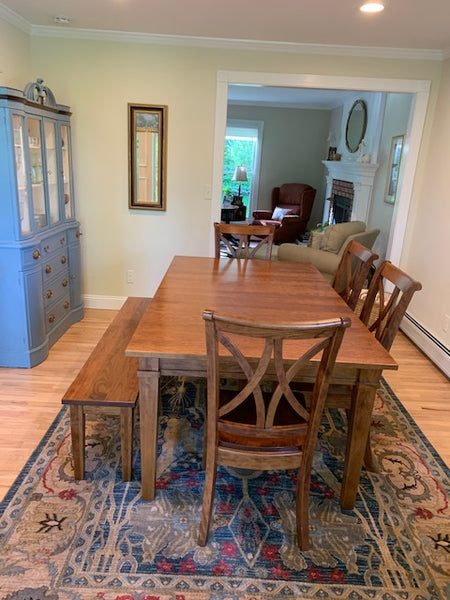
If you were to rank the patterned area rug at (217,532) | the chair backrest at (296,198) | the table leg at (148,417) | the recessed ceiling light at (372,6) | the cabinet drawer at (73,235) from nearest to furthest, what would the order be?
the patterned area rug at (217,532)
the table leg at (148,417)
the recessed ceiling light at (372,6)
the cabinet drawer at (73,235)
the chair backrest at (296,198)

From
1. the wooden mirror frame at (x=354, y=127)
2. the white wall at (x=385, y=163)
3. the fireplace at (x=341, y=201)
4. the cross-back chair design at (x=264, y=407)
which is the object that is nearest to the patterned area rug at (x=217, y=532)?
the cross-back chair design at (x=264, y=407)

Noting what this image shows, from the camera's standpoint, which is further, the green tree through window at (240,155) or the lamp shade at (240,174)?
the green tree through window at (240,155)

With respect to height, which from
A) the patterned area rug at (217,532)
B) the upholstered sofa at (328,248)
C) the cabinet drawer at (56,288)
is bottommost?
the patterned area rug at (217,532)

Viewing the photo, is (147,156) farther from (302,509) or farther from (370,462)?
(302,509)

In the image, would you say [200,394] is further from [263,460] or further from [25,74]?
[25,74]

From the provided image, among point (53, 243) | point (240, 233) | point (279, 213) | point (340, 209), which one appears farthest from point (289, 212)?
point (53, 243)

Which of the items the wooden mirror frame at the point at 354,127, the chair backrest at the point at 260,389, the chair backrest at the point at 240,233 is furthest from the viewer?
the wooden mirror frame at the point at 354,127

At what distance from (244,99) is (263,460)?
7755 mm

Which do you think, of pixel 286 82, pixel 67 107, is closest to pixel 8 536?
pixel 67 107

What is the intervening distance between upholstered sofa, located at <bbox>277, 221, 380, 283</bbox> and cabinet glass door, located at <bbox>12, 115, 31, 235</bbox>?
2.21 m

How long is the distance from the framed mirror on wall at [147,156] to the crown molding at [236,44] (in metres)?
0.52

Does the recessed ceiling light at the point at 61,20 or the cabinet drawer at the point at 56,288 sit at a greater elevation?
the recessed ceiling light at the point at 61,20

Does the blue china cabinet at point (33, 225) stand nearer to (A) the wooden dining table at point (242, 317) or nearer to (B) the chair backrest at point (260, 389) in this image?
(A) the wooden dining table at point (242, 317)

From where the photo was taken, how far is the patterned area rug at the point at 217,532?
5.22 ft
